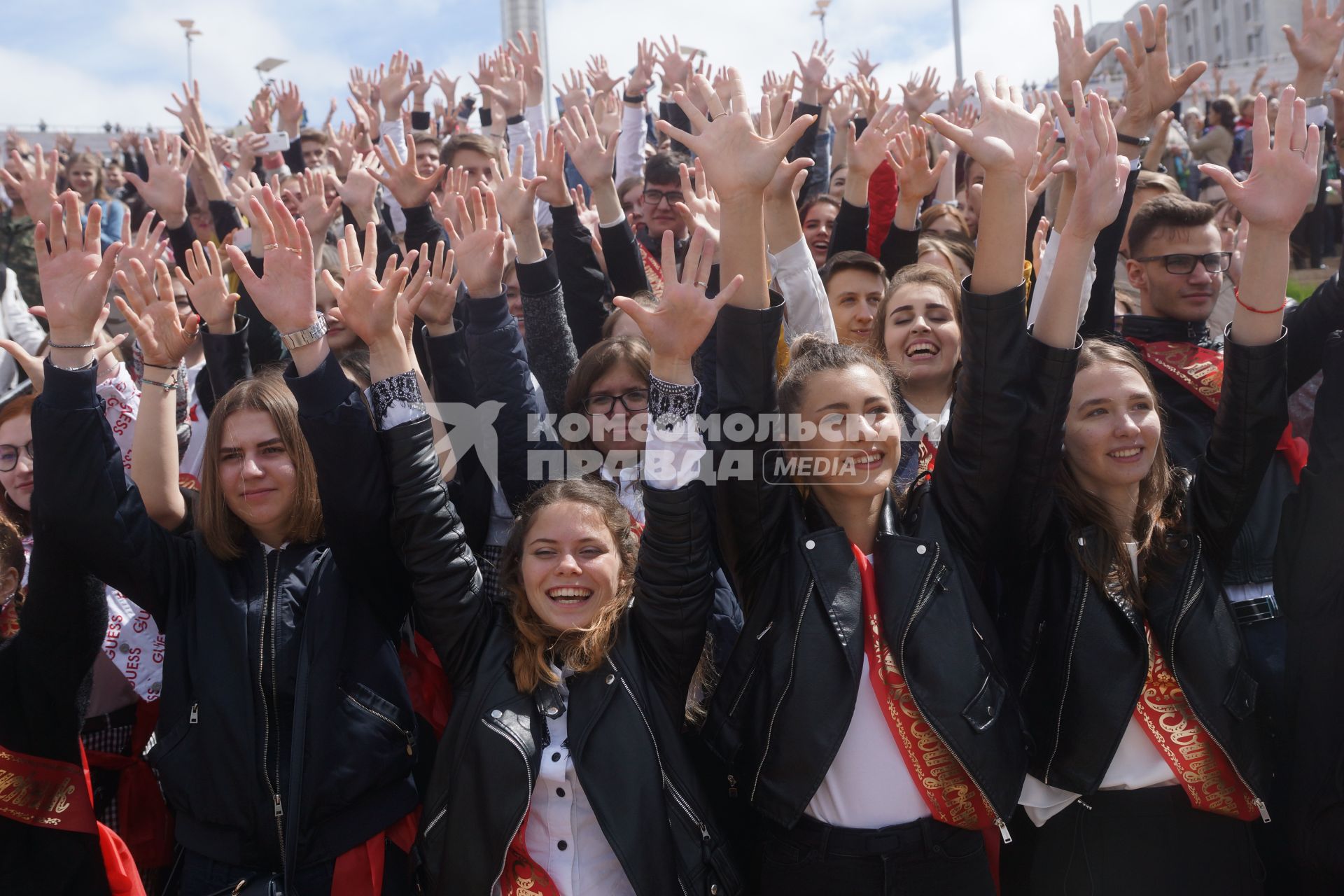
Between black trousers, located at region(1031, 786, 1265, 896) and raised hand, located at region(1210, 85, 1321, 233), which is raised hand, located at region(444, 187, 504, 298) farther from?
black trousers, located at region(1031, 786, 1265, 896)

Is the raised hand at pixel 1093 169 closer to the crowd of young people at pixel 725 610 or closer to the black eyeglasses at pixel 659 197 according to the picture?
the crowd of young people at pixel 725 610

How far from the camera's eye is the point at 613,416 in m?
3.21

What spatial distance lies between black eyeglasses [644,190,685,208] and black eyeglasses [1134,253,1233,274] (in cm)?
234

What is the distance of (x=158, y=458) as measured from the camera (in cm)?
273

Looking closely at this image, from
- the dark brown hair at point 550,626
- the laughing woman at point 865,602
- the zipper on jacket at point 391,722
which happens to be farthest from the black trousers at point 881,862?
the zipper on jacket at point 391,722

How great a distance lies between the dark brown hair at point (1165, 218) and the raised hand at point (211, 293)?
2881mm

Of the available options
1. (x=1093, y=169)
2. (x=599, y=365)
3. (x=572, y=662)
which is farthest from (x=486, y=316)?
(x=1093, y=169)

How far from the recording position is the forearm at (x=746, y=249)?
8.16 feet

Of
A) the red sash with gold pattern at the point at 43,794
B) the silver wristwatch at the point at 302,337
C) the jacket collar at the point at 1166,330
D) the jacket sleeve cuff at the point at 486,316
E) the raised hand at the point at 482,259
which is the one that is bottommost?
the red sash with gold pattern at the point at 43,794

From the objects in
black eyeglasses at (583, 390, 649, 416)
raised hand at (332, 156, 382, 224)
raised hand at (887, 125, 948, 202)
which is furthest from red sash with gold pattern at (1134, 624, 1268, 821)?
raised hand at (332, 156, 382, 224)

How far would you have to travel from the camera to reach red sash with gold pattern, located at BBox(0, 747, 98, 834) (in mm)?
2551

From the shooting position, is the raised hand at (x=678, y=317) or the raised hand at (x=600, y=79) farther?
the raised hand at (x=600, y=79)

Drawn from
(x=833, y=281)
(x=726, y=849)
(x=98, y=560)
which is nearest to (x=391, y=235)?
(x=833, y=281)

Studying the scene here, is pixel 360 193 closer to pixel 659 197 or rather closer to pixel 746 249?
pixel 659 197
